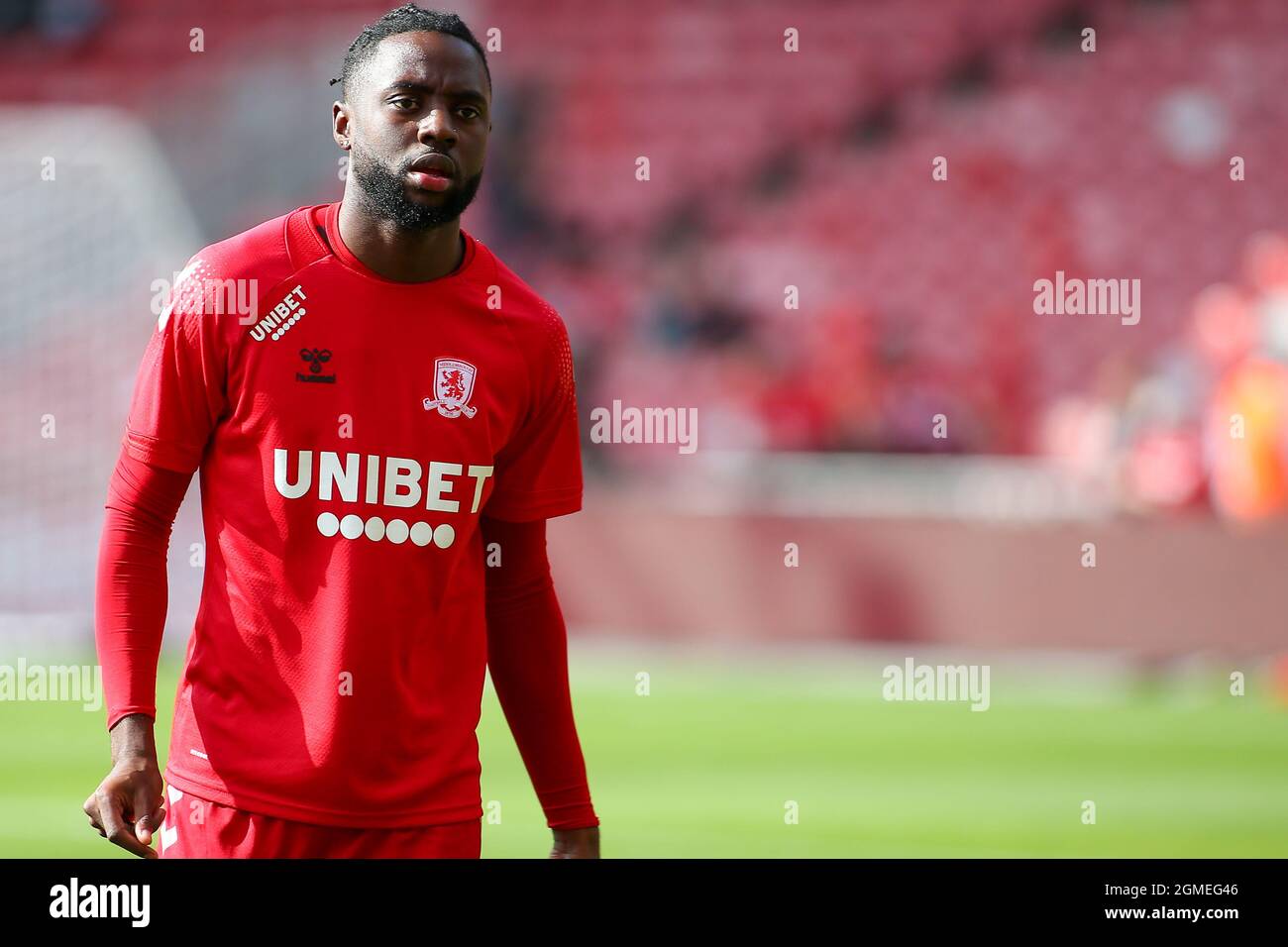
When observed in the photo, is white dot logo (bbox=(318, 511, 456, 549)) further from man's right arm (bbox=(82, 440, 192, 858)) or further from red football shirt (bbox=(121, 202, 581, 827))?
man's right arm (bbox=(82, 440, 192, 858))

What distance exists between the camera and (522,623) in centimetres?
326

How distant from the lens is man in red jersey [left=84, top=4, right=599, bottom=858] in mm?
2859

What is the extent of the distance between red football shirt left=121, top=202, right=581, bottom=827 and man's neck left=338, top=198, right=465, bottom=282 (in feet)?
0.09

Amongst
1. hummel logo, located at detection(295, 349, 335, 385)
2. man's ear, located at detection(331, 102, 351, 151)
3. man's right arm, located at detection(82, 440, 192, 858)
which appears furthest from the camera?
man's ear, located at detection(331, 102, 351, 151)

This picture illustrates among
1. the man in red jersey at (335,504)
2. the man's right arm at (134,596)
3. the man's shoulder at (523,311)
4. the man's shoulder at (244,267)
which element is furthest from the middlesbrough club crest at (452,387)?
the man's right arm at (134,596)

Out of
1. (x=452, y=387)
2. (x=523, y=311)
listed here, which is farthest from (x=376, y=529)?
(x=523, y=311)

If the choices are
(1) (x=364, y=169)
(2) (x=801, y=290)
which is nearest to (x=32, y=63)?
(2) (x=801, y=290)

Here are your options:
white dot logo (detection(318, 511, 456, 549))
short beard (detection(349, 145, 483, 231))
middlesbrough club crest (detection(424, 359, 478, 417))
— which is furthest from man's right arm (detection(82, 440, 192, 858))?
short beard (detection(349, 145, 483, 231))

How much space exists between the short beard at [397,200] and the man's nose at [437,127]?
0.26ft

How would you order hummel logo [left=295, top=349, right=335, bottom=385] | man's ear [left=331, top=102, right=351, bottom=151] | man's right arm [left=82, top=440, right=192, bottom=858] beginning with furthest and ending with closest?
man's ear [left=331, top=102, right=351, bottom=151]
hummel logo [left=295, top=349, right=335, bottom=385]
man's right arm [left=82, top=440, right=192, bottom=858]

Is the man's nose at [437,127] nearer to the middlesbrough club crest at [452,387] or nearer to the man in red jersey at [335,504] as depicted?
the man in red jersey at [335,504]

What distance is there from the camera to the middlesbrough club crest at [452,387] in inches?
118

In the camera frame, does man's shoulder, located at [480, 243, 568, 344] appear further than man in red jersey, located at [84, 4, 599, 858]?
Yes
